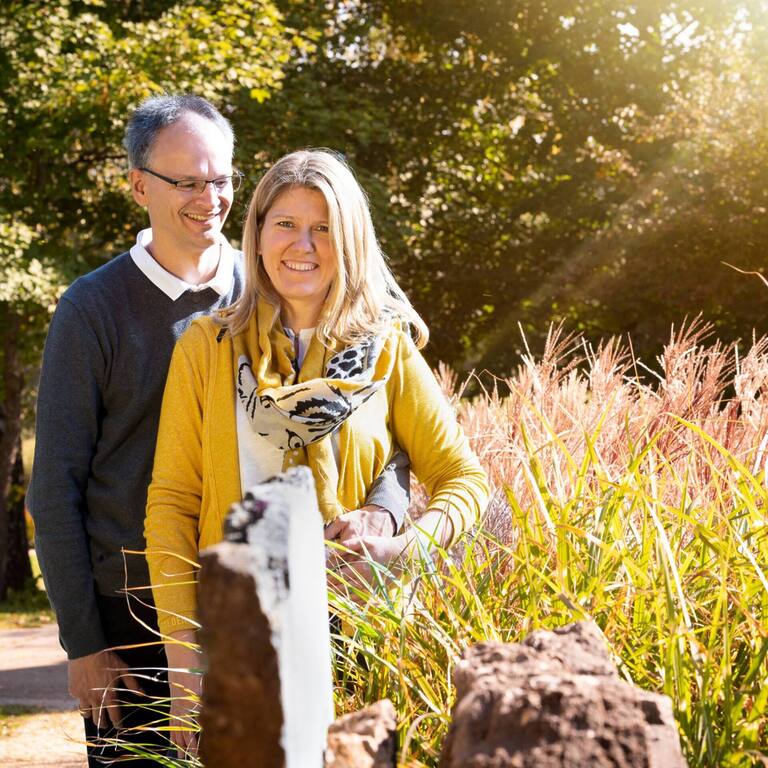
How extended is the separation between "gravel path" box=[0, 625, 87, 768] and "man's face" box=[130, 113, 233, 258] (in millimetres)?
2493

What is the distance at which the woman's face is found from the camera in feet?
7.63

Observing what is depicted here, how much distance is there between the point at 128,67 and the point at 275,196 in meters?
8.00

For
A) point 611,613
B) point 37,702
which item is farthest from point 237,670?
point 37,702

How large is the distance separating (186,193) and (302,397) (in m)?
0.79

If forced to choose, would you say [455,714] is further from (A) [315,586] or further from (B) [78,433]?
(B) [78,433]

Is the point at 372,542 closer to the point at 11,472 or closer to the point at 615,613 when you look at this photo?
the point at 615,613

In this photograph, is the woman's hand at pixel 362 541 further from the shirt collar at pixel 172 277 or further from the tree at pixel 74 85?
the tree at pixel 74 85

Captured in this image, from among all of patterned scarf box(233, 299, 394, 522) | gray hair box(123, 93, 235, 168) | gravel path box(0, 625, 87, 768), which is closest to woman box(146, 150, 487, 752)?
patterned scarf box(233, 299, 394, 522)

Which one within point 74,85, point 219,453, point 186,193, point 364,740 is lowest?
point 364,740

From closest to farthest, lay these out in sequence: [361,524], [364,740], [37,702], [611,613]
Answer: [364,740], [611,613], [361,524], [37,702]

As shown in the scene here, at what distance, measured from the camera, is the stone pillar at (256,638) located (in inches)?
42.4

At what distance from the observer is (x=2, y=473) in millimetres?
12359

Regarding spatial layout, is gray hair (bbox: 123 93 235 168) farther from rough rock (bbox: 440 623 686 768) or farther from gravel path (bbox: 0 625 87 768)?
gravel path (bbox: 0 625 87 768)

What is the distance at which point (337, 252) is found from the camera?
2.30 meters
